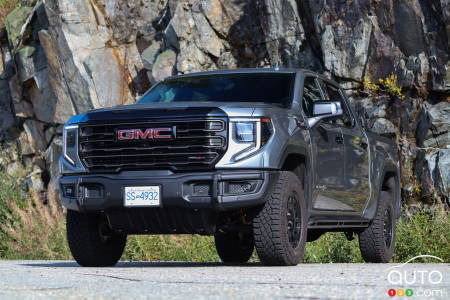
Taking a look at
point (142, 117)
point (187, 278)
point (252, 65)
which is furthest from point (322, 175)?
point (252, 65)

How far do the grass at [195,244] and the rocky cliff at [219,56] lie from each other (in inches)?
158

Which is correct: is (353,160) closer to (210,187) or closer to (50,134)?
(210,187)

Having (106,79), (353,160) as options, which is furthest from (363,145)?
(106,79)

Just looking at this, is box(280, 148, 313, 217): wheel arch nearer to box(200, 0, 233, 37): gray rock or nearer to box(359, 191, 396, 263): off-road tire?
box(359, 191, 396, 263): off-road tire

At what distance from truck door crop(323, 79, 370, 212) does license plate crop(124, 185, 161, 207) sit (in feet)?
8.40

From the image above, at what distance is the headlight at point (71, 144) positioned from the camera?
7.51m

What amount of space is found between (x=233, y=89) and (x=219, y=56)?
1783 cm

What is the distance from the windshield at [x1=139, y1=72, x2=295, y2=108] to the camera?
8023mm

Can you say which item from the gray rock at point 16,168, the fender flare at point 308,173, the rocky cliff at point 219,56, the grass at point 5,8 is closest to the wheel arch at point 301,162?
the fender flare at point 308,173

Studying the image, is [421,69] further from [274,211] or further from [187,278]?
[187,278]

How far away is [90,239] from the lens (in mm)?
7719

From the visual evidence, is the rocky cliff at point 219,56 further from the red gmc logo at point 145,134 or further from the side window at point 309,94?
the red gmc logo at point 145,134

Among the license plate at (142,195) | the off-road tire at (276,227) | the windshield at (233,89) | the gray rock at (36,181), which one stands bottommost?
the gray rock at (36,181)

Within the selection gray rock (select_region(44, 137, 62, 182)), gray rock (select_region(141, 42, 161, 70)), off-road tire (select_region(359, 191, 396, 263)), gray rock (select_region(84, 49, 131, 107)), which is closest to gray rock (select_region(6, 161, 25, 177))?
gray rock (select_region(44, 137, 62, 182))
